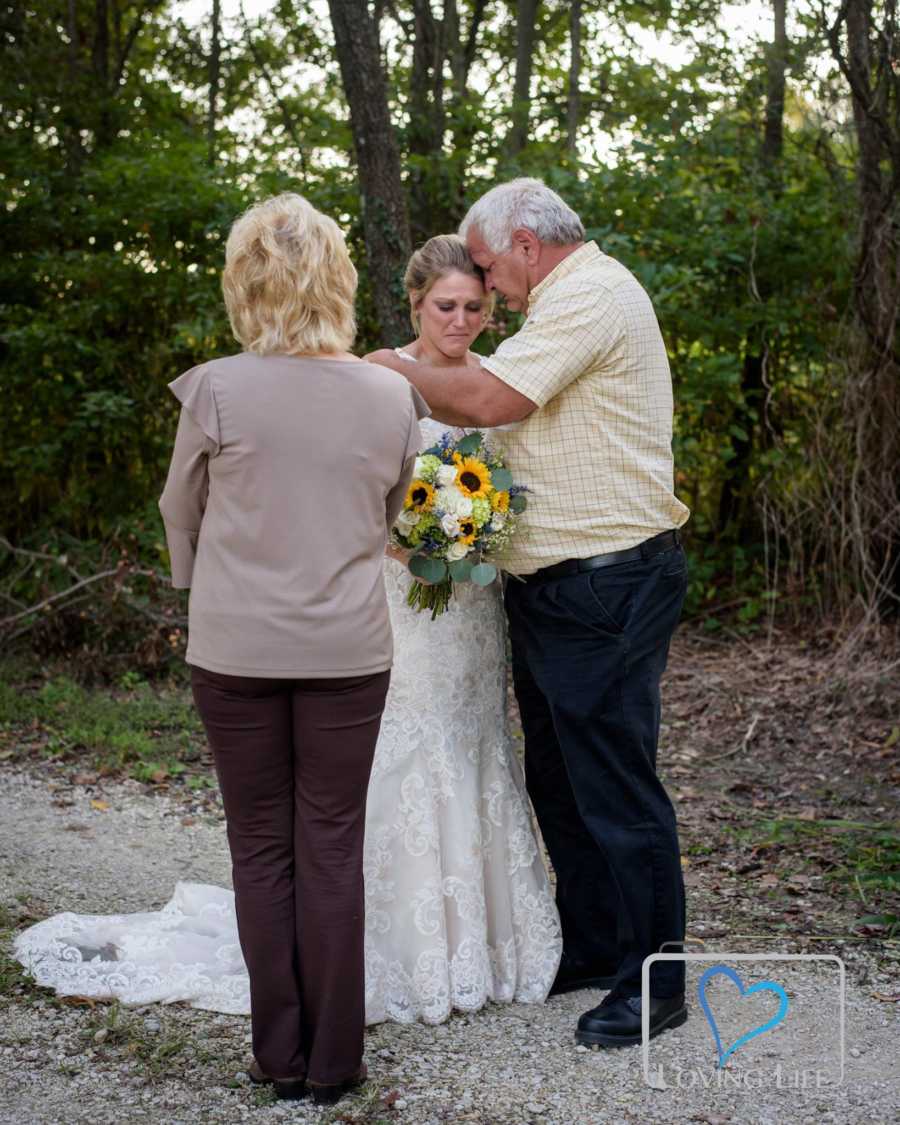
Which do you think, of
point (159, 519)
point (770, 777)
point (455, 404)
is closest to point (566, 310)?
point (455, 404)

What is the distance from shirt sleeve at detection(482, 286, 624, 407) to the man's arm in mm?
28

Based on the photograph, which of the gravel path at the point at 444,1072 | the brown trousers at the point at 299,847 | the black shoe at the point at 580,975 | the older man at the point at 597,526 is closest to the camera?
the brown trousers at the point at 299,847

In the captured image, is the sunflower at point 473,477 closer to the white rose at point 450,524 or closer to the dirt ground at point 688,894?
the white rose at point 450,524

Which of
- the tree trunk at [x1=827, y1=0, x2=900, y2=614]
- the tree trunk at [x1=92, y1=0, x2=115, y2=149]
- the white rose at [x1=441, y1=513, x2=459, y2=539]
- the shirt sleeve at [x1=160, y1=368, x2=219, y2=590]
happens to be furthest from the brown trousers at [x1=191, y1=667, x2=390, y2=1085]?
the tree trunk at [x1=92, y1=0, x2=115, y2=149]

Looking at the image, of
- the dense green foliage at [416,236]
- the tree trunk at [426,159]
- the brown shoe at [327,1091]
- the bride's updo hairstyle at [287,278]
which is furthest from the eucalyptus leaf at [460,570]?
the tree trunk at [426,159]

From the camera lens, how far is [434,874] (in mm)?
3516

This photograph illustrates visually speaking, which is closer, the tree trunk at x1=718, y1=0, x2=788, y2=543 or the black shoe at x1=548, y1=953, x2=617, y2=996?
the black shoe at x1=548, y1=953, x2=617, y2=996

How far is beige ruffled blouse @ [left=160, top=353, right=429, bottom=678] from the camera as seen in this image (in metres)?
2.71

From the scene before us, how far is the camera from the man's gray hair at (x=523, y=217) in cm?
339

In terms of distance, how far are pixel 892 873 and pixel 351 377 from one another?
306 cm

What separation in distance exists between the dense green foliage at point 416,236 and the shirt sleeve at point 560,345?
16.3 feet

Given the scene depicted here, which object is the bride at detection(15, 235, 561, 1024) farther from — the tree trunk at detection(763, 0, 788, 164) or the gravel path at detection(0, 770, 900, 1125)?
the tree trunk at detection(763, 0, 788, 164)

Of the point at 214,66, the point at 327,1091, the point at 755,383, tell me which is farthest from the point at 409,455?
the point at 214,66

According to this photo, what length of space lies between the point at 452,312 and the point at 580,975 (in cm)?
201
